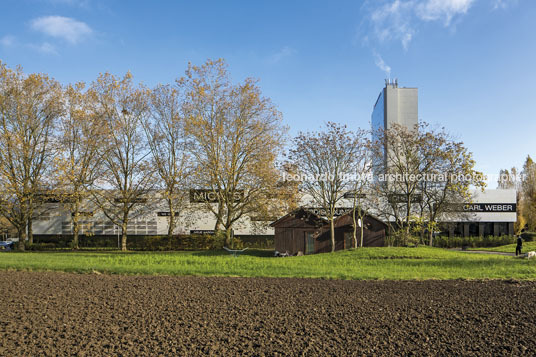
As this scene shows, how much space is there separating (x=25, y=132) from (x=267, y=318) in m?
30.8

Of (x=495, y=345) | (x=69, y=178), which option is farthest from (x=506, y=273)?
(x=69, y=178)

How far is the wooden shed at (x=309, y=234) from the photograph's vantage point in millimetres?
31594

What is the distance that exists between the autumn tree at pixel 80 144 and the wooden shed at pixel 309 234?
14565 mm

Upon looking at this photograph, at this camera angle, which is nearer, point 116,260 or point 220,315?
point 220,315

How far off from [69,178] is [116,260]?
10423 millimetres

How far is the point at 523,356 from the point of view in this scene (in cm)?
664

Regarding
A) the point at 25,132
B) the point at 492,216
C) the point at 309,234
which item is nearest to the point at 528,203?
the point at 492,216

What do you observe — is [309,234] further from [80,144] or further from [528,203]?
[528,203]

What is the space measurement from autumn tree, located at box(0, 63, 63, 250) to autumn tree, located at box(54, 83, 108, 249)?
1054 millimetres

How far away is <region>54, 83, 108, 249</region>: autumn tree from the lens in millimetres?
31248

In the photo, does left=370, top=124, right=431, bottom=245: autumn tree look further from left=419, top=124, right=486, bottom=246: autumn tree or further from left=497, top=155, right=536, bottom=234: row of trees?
left=497, top=155, right=536, bottom=234: row of trees

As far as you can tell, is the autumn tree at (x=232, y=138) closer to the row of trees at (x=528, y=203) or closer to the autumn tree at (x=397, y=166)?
the autumn tree at (x=397, y=166)

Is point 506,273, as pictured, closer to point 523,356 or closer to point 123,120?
point 523,356

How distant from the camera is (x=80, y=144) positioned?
33.5m
